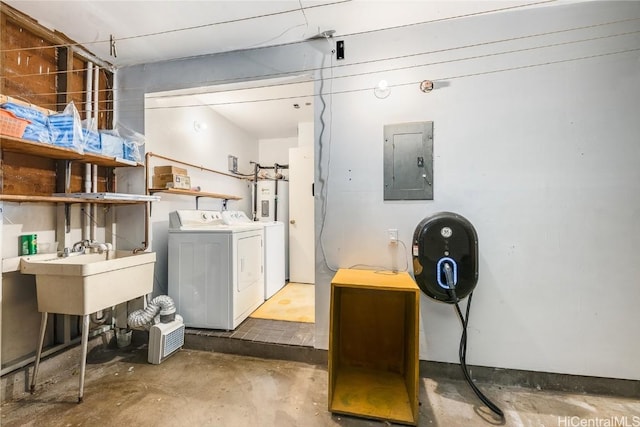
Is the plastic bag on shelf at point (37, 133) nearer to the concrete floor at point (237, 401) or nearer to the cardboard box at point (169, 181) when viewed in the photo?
the cardboard box at point (169, 181)

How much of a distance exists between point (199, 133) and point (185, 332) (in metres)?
2.31

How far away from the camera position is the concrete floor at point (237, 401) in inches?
58.6

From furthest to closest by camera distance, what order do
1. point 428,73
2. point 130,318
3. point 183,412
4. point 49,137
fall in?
point 130,318, point 428,73, point 49,137, point 183,412

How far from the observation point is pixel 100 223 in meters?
2.31

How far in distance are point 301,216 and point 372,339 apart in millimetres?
2266

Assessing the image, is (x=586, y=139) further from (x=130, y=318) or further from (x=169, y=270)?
(x=130, y=318)

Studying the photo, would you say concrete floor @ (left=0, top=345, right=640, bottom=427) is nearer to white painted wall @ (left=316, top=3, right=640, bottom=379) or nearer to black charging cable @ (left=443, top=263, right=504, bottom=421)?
black charging cable @ (left=443, top=263, right=504, bottom=421)

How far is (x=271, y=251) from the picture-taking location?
3.23 metres

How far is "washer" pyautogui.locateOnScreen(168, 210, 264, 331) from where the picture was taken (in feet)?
7.54

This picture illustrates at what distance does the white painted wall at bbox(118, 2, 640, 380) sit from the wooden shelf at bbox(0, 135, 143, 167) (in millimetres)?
1696

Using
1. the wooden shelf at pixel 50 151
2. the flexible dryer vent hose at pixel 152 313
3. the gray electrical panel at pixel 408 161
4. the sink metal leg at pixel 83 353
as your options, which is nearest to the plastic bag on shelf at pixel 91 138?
the wooden shelf at pixel 50 151

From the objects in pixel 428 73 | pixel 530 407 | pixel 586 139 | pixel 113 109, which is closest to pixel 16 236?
pixel 113 109

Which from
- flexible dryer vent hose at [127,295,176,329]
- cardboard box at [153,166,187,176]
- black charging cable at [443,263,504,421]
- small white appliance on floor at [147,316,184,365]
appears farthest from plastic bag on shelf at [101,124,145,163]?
black charging cable at [443,263,504,421]

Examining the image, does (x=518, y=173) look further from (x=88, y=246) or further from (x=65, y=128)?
(x=88, y=246)
